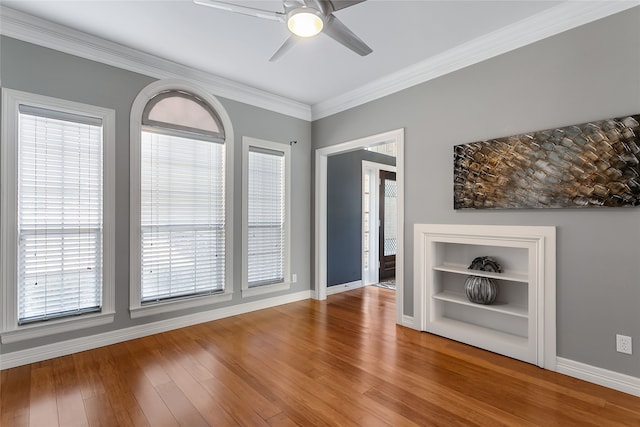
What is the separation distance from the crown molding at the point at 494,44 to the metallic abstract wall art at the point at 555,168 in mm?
819

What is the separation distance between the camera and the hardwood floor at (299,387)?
198 centimetres

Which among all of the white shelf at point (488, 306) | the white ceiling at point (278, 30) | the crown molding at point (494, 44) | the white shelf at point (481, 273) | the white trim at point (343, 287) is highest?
the white ceiling at point (278, 30)

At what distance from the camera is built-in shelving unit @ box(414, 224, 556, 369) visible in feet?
8.57

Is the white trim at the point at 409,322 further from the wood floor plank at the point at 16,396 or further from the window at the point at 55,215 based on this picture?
the wood floor plank at the point at 16,396

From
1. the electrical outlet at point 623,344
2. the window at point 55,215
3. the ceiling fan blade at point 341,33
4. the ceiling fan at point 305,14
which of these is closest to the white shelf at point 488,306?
the electrical outlet at point 623,344

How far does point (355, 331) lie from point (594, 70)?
3102mm

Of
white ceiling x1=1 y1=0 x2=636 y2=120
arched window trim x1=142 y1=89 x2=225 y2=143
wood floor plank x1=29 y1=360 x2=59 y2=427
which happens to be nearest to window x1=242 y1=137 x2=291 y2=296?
arched window trim x1=142 y1=89 x2=225 y2=143

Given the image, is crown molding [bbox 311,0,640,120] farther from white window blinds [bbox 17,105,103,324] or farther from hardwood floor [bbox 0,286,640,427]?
white window blinds [bbox 17,105,103,324]

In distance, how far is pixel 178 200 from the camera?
355 cm

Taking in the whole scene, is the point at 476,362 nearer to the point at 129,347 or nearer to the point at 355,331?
the point at 355,331

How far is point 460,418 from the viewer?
6.44ft

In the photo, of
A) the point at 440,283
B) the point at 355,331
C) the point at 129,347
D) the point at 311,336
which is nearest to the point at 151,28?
the point at 129,347

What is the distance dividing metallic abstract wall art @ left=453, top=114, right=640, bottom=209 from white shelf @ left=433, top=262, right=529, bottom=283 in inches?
24.6

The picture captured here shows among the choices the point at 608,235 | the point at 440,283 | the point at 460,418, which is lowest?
the point at 460,418
